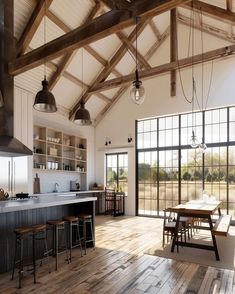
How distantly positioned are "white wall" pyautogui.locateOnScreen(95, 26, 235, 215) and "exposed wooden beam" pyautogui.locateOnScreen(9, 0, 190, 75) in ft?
15.1

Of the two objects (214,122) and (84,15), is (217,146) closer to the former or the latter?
(214,122)

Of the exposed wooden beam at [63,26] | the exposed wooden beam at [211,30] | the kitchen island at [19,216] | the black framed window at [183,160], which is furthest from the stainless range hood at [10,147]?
the exposed wooden beam at [211,30]

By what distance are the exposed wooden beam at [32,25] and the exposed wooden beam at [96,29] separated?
89 centimetres

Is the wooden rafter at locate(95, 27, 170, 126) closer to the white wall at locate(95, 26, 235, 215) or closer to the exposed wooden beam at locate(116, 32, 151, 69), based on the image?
the white wall at locate(95, 26, 235, 215)

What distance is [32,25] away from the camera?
5.58m

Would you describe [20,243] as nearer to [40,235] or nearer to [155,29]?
[40,235]

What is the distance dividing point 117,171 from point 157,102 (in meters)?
2.89

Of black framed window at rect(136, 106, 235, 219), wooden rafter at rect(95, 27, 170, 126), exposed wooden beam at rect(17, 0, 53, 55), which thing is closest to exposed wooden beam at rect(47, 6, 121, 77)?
exposed wooden beam at rect(17, 0, 53, 55)

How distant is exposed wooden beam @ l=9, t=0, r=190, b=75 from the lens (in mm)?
3174

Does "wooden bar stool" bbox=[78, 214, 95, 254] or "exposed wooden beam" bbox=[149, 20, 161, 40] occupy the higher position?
"exposed wooden beam" bbox=[149, 20, 161, 40]

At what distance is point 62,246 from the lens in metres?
4.52

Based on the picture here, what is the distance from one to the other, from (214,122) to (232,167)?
142 centimetres

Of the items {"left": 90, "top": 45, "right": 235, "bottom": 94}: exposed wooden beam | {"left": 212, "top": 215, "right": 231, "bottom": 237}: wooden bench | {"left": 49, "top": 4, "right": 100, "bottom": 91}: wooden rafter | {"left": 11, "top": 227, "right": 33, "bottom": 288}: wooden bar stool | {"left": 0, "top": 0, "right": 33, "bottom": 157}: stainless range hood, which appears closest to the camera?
{"left": 11, "top": 227, "right": 33, "bottom": 288}: wooden bar stool

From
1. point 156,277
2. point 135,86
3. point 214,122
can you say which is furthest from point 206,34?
point 156,277
